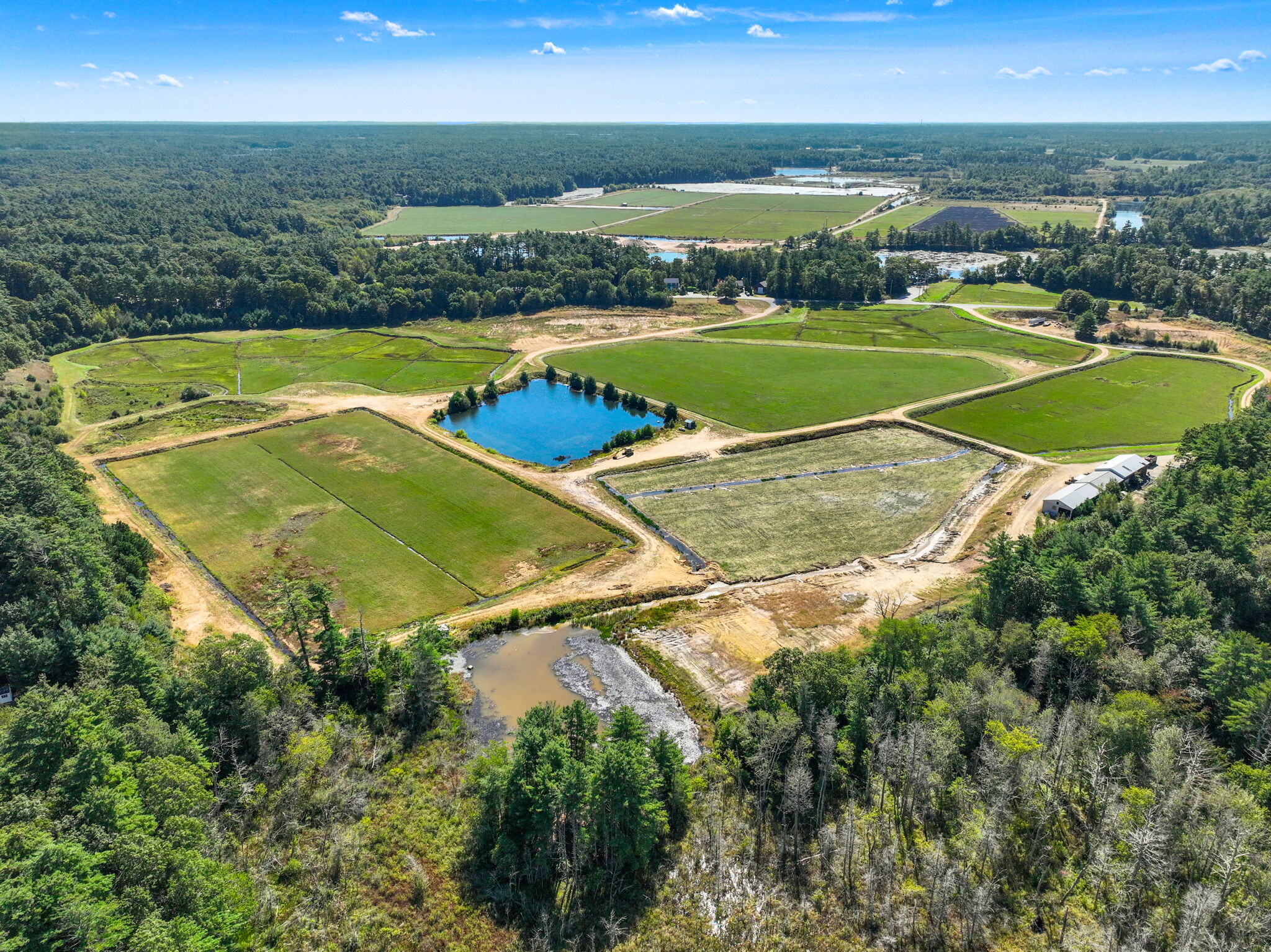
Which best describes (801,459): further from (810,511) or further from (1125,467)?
(1125,467)


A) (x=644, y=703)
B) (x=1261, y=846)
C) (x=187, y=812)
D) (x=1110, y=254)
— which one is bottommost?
(x=644, y=703)

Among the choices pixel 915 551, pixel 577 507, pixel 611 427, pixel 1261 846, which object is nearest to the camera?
pixel 1261 846

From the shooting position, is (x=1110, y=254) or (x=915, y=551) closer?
(x=915, y=551)

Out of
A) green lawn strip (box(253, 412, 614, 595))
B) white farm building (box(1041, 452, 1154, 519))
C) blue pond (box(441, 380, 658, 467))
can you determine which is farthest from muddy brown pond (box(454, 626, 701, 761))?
white farm building (box(1041, 452, 1154, 519))

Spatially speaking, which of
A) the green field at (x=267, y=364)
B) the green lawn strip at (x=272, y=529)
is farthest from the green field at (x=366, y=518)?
the green field at (x=267, y=364)

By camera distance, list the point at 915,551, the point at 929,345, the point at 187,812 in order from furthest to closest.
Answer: the point at 929,345
the point at 915,551
the point at 187,812

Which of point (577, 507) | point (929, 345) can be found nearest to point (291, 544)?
point (577, 507)

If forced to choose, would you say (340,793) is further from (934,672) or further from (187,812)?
(934,672)

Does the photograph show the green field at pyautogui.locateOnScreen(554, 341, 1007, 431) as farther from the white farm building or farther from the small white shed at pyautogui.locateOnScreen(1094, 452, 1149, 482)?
the white farm building
